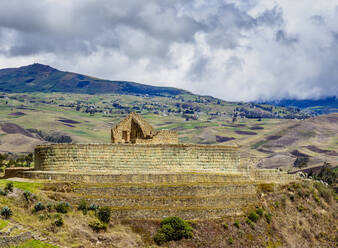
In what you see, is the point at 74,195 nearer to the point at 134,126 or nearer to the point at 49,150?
the point at 49,150

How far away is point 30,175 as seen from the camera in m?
48.7

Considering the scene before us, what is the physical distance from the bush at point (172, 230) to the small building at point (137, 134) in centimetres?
1549

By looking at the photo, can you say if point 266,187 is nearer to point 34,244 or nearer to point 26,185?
point 26,185

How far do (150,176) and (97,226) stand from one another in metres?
9.49

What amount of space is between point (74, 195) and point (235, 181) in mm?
18785

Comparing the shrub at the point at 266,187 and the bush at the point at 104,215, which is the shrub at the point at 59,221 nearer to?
the bush at the point at 104,215

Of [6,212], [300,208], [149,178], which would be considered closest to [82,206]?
[6,212]

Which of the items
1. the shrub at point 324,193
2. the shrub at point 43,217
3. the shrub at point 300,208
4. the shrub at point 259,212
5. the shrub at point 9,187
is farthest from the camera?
the shrub at point 324,193

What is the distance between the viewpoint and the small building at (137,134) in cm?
6034

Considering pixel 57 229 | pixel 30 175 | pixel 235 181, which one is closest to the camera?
pixel 57 229

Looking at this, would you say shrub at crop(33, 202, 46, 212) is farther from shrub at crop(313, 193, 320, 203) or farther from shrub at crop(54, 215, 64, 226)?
shrub at crop(313, 193, 320, 203)

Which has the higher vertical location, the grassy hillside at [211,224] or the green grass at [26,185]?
the green grass at [26,185]

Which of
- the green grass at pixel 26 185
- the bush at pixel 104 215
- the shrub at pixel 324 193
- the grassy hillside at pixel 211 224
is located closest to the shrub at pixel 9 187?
the grassy hillside at pixel 211 224

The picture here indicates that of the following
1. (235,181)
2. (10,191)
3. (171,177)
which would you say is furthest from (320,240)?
(10,191)
